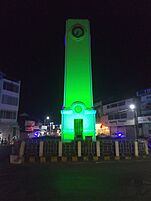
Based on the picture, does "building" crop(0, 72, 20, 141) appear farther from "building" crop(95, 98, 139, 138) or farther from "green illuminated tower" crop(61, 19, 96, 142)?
"building" crop(95, 98, 139, 138)

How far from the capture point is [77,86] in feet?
99.0

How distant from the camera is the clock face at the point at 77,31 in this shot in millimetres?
31453

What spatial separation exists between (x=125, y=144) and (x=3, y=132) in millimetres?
34915

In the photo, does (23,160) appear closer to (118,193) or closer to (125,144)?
(125,144)

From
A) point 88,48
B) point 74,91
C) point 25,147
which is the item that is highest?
point 88,48

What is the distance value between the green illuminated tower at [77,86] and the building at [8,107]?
24.4m

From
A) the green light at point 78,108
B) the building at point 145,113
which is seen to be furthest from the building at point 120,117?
the green light at point 78,108

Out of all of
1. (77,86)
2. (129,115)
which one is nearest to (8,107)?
(77,86)

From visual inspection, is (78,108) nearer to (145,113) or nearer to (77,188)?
(77,188)

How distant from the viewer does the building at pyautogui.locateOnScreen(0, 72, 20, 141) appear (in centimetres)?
4847

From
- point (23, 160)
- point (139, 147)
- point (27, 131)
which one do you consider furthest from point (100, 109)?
point (23, 160)

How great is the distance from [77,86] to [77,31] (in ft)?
28.6

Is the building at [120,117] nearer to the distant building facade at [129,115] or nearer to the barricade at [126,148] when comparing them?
the distant building facade at [129,115]

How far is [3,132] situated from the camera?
160 ft
